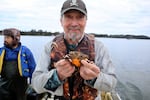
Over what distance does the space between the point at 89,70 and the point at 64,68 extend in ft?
0.70

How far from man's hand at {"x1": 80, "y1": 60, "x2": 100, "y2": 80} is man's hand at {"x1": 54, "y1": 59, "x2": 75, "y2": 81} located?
91 millimetres

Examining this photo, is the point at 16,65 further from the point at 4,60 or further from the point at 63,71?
the point at 63,71

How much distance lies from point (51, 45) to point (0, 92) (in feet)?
11.3

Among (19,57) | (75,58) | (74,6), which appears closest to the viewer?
(75,58)

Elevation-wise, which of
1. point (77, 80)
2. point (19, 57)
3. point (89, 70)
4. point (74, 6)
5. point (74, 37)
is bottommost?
point (19, 57)

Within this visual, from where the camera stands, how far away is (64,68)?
7.99ft

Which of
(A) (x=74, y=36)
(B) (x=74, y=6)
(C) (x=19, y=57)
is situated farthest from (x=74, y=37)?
(C) (x=19, y=57)

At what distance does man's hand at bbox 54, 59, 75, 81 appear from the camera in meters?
2.40

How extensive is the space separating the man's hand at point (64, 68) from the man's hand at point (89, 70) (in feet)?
0.30

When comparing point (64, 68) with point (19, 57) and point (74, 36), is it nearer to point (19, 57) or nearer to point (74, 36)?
point (74, 36)

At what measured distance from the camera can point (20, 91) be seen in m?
6.09

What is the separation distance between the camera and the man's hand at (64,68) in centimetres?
240

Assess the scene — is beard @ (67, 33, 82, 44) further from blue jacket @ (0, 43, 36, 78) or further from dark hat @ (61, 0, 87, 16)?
blue jacket @ (0, 43, 36, 78)

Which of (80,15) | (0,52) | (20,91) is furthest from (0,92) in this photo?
(80,15)
